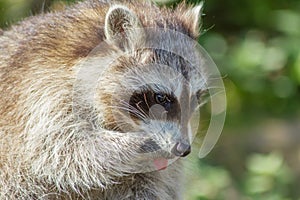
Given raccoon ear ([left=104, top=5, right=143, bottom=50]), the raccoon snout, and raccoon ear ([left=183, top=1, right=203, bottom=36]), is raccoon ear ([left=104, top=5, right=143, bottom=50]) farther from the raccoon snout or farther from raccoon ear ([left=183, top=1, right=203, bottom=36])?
the raccoon snout

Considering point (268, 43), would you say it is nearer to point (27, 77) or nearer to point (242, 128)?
point (242, 128)

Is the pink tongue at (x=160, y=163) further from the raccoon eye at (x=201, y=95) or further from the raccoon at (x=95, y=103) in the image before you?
the raccoon eye at (x=201, y=95)

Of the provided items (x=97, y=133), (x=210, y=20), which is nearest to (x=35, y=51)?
(x=97, y=133)

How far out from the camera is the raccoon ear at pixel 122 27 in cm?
550

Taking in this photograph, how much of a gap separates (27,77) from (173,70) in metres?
0.86

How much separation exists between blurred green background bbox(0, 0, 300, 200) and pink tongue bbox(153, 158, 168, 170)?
1470 millimetres

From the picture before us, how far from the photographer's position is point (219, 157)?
1031 centimetres

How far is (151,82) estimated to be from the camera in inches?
214

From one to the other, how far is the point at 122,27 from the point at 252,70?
2785 mm

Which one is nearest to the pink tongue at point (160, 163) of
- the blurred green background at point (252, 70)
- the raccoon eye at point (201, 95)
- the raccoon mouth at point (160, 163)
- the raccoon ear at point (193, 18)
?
the raccoon mouth at point (160, 163)

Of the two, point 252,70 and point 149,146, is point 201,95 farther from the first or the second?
point 252,70

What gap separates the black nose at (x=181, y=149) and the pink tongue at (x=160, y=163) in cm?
20

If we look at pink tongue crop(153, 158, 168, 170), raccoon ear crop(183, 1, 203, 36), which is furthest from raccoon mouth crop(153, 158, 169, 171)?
raccoon ear crop(183, 1, 203, 36)

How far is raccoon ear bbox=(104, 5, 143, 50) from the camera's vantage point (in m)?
5.50
